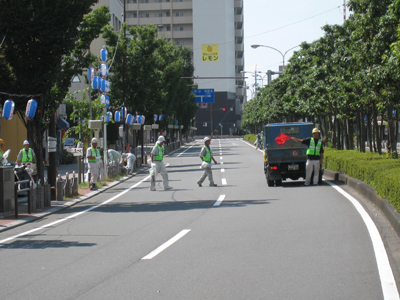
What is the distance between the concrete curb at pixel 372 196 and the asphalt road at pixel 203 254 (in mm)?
493

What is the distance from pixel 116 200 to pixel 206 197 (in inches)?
113

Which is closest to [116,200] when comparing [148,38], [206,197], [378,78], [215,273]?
[206,197]

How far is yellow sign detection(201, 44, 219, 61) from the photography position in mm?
120062

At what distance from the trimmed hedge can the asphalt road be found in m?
0.79

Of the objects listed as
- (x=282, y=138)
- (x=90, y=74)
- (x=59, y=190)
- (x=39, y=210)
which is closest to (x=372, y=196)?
(x=282, y=138)

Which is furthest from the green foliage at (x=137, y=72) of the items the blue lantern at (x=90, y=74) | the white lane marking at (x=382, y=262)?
the white lane marking at (x=382, y=262)

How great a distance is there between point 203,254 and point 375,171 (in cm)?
806

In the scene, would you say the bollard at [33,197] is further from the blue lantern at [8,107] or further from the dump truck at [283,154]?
the dump truck at [283,154]

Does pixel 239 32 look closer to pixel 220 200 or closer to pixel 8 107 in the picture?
pixel 8 107

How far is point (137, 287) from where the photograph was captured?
6395 mm

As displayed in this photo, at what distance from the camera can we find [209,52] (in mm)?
120312

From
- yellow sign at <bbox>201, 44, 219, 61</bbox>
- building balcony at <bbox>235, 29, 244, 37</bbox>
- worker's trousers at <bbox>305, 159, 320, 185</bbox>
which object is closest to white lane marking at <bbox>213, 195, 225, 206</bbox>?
worker's trousers at <bbox>305, 159, 320, 185</bbox>

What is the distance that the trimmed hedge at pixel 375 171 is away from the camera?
11.1 meters

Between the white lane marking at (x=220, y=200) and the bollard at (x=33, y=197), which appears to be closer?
the bollard at (x=33, y=197)
